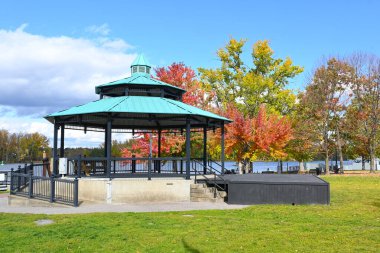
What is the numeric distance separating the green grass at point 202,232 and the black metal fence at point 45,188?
235cm

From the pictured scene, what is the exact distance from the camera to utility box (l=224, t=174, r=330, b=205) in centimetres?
1555

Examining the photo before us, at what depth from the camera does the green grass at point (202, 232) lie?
817 centimetres

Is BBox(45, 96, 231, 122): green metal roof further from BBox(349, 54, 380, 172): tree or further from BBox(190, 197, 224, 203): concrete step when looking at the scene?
BBox(349, 54, 380, 172): tree

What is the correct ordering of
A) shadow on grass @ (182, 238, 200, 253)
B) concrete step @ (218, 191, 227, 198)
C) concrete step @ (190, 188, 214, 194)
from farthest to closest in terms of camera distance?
concrete step @ (218, 191, 227, 198), concrete step @ (190, 188, 214, 194), shadow on grass @ (182, 238, 200, 253)

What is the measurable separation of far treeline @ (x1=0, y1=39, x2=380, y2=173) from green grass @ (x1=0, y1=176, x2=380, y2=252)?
57.2 ft

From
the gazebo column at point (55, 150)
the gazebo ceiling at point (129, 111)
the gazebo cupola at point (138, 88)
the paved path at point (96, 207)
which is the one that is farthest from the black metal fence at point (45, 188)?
the gazebo cupola at point (138, 88)

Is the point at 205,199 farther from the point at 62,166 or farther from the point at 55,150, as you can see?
the point at 55,150

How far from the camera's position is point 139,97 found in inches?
714

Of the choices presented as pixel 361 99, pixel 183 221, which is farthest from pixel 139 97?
pixel 361 99

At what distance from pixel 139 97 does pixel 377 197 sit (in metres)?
11.7

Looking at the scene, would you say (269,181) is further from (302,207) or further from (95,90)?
(95,90)

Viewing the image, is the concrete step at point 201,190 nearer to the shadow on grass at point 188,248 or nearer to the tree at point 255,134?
the shadow on grass at point 188,248

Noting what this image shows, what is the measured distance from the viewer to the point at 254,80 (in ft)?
118

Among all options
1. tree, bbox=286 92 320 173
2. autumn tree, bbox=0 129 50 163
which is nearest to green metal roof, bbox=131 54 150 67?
tree, bbox=286 92 320 173
